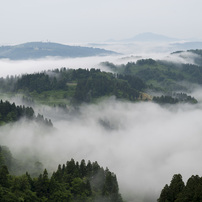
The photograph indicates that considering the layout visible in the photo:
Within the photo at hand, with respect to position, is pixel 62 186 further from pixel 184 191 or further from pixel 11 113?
pixel 11 113

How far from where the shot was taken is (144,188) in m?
156

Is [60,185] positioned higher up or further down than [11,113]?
further down

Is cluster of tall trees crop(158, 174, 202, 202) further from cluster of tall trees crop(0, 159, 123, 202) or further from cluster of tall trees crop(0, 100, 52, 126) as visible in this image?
cluster of tall trees crop(0, 100, 52, 126)

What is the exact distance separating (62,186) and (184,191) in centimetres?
4068

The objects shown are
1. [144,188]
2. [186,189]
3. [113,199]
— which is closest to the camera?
[186,189]

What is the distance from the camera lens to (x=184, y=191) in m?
72.1

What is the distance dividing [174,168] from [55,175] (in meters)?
119

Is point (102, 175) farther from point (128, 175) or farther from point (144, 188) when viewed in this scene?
point (128, 175)

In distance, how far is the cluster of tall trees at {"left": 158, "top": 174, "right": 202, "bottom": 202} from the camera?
6731cm

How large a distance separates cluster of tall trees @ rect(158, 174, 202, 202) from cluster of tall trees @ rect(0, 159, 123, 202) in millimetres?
30239

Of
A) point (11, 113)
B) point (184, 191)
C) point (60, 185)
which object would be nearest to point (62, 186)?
point (60, 185)

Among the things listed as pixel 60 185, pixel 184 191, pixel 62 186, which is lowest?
pixel 62 186

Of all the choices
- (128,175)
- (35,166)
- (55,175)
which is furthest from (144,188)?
(55,175)

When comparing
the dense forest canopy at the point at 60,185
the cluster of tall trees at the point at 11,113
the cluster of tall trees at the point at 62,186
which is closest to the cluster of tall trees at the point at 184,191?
the dense forest canopy at the point at 60,185
